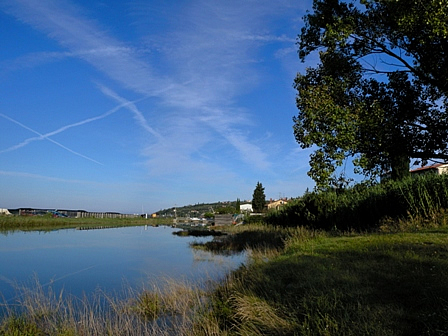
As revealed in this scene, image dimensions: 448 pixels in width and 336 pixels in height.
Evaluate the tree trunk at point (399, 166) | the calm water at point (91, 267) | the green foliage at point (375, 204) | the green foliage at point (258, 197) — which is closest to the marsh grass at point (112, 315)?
the calm water at point (91, 267)

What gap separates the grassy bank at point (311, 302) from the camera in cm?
532

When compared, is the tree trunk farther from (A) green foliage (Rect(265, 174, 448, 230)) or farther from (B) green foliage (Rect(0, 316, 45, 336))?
(B) green foliage (Rect(0, 316, 45, 336))

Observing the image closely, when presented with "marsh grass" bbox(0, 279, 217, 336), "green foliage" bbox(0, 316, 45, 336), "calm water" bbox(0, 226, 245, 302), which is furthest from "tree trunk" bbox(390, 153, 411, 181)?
"green foliage" bbox(0, 316, 45, 336)

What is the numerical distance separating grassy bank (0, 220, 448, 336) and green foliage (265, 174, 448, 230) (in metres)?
3.95

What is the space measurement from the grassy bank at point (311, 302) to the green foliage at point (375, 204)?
156 inches

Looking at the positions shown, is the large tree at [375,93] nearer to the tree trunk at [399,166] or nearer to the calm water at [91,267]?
the tree trunk at [399,166]

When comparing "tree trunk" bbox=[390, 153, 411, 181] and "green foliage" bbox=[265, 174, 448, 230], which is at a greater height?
"tree trunk" bbox=[390, 153, 411, 181]

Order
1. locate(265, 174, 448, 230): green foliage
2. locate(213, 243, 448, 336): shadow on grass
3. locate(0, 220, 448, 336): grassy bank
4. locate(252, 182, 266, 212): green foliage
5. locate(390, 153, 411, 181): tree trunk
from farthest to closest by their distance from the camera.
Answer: locate(252, 182, 266, 212): green foliage
locate(265, 174, 448, 230): green foliage
locate(390, 153, 411, 181): tree trunk
locate(0, 220, 448, 336): grassy bank
locate(213, 243, 448, 336): shadow on grass

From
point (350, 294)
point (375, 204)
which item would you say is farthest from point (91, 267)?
point (350, 294)

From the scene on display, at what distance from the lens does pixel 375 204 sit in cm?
1891

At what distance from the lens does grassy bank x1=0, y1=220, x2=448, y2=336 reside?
532cm

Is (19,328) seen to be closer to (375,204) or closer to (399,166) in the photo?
(399,166)

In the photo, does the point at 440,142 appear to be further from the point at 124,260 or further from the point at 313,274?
the point at 124,260

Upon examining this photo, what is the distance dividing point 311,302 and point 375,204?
14152 millimetres
